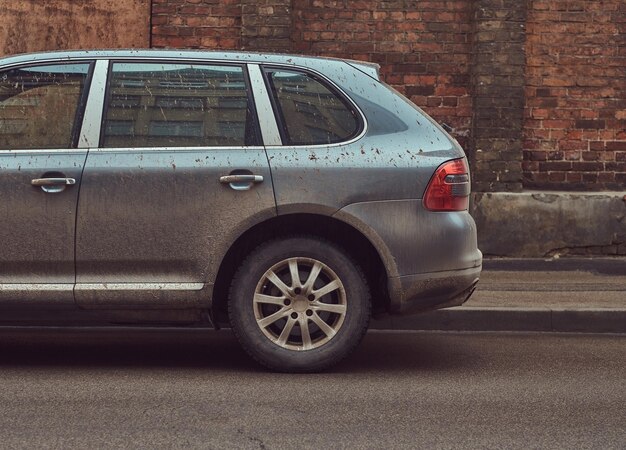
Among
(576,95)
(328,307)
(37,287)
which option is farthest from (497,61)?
(37,287)

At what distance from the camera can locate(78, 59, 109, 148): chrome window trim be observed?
22.3 ft

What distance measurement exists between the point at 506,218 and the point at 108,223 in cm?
606

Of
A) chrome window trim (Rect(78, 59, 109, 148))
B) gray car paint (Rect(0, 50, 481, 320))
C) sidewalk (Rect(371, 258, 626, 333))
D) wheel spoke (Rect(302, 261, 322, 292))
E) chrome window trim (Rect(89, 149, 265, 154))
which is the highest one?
chrome window trim (Rect(78, 59, 109, 148))

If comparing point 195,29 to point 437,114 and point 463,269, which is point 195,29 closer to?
point 437,114

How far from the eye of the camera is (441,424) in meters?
5.59

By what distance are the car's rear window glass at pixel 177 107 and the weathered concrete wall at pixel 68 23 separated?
17.7 ft

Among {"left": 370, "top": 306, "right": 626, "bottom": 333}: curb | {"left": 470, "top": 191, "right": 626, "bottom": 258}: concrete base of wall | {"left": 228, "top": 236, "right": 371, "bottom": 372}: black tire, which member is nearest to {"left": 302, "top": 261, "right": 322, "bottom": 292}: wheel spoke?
{"left": 228, "top": 236, "right": 371, "bottom": 372}: black tire

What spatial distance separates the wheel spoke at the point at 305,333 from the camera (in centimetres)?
676

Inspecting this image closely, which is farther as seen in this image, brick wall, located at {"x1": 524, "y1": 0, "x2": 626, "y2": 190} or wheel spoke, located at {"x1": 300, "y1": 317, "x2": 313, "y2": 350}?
brick wall, located at {"x1": 524, "y1": 0, "x2": 626, "y2": 190}

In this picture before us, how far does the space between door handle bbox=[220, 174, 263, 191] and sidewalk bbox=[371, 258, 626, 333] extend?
65.6 inches

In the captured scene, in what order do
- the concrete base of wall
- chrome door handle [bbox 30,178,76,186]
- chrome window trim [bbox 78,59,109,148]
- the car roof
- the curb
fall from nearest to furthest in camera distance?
1. chrome door handle [bbox 30,178,76,186]
2. chrome window trim [bbox 78,59,109,148]
3. the car roof
4. the curb
5. the concrete base of wall

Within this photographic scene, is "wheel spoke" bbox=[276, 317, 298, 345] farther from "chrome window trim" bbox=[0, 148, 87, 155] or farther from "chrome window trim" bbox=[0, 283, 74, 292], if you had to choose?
"chrome window trim" bbox=[0, 148, 87, 155]

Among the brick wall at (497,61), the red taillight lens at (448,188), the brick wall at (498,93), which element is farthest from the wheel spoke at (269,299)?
the brick wall at (498,93)

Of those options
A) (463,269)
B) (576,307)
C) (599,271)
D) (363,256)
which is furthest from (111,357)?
(599,271)
